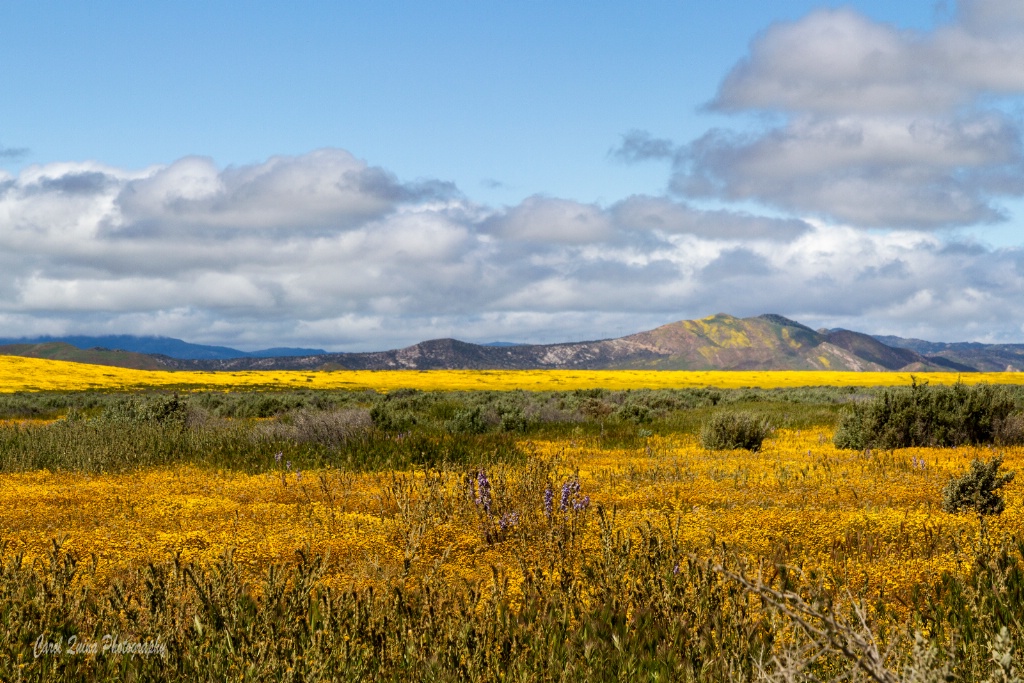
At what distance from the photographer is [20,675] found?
378 centimetres

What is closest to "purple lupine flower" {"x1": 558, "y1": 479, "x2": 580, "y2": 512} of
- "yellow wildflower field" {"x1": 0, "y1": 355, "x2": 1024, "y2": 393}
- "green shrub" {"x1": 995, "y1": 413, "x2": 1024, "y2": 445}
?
"green shrub" {"x1": 995, "y1": 413, "x2": 1024, "y2": 445}

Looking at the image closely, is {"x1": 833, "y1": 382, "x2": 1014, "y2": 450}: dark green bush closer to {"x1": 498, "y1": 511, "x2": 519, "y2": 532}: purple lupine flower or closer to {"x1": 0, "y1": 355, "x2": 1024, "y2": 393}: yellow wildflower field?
{"x1": 498, "y1": 511, "x2": 519, "y2": 532}: purple lupine flower

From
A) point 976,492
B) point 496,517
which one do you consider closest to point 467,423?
point 496,517

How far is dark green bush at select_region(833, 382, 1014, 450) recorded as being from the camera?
16.1 metres

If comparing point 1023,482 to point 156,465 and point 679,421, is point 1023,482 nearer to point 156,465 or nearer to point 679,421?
point 679,421

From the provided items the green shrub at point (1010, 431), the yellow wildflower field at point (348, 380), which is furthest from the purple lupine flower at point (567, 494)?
the yellow wildflower field at point (348, 380)

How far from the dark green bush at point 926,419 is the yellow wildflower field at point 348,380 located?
34794mm

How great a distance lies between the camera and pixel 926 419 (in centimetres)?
1647

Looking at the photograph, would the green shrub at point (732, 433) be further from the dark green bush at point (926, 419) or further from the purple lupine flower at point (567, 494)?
the purple lupine flower at point (567, 494)

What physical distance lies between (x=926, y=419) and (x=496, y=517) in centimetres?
1205

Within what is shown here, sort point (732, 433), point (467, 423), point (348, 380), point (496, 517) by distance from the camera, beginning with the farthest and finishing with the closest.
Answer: point (348, 380)
point (467, 423)
point (732, 433)
point (496, 517)

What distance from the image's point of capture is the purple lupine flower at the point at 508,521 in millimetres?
7914

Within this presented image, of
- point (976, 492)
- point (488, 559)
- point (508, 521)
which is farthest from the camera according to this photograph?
point (976, 492)

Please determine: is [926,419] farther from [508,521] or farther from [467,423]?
[508,521]
